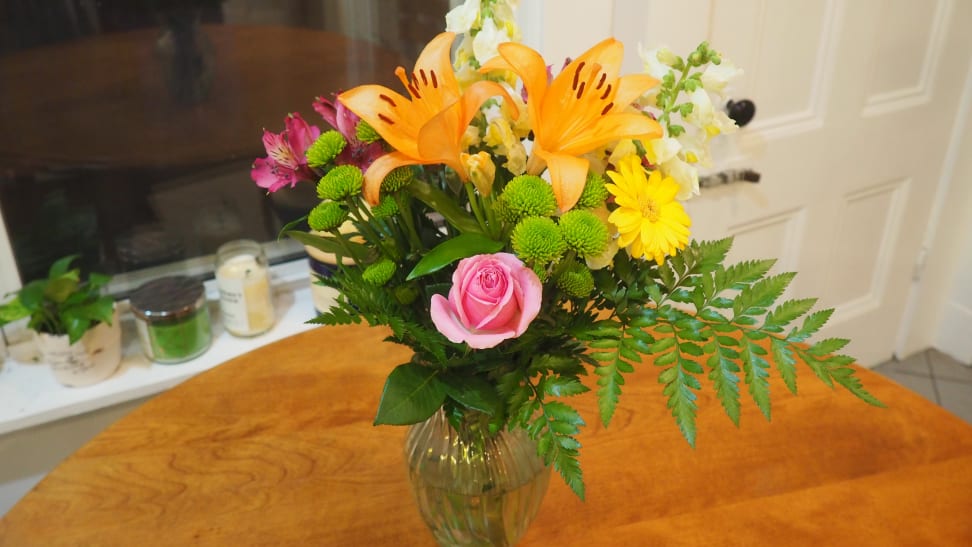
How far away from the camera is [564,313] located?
658mm

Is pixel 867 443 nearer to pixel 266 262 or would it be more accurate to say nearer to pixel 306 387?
pixel 306 387

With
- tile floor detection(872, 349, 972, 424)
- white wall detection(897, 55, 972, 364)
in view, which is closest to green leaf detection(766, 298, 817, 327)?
white wall detection(897, 55, 972, 364)

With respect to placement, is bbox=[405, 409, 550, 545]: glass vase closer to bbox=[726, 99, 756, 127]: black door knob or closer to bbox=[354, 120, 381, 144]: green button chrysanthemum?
bbox=[354, 120, 381, 144]: green button chrysanthemum

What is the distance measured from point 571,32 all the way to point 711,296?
2.76 ft

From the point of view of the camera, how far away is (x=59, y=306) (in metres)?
1.32

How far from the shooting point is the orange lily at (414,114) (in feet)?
1.87

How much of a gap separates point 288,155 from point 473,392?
23 cm

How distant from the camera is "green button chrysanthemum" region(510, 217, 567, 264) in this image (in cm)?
55

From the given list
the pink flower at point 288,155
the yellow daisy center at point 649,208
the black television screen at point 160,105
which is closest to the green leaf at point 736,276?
the yellow daisy center at point 649,208

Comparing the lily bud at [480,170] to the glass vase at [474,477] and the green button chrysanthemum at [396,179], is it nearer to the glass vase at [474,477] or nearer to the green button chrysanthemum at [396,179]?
the green button chrysanthemum at [396,179]

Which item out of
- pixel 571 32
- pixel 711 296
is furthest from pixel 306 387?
pixel 571 32

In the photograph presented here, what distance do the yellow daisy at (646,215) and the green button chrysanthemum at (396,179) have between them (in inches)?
5.9

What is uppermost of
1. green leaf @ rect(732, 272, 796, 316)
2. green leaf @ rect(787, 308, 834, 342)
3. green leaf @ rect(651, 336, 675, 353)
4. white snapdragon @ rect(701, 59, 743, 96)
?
white snapdragon @ rect(701, 59, 743, 96)

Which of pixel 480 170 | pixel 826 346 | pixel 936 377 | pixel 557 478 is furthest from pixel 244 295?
pixel 936 377
